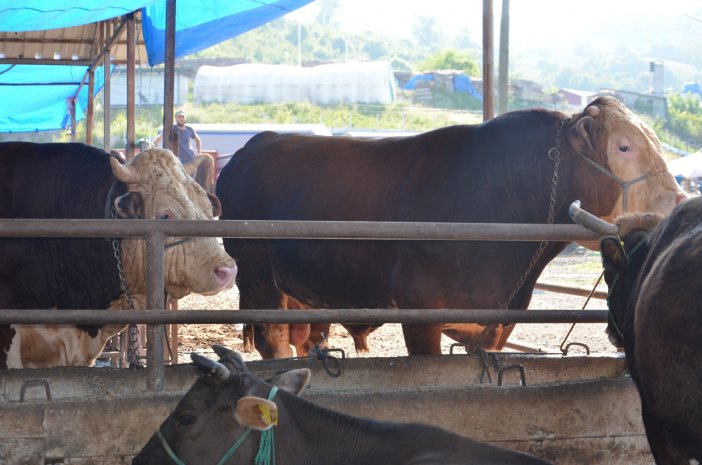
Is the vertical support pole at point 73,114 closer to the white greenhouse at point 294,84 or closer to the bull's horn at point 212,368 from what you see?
the bull's horn at point 212,368

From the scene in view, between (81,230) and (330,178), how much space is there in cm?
279

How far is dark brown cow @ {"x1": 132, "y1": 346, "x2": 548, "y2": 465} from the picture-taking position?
3322 mm

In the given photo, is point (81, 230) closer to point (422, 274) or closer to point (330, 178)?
point (422, 274)

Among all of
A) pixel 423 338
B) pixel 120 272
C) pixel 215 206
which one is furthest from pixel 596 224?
pixel 120 272

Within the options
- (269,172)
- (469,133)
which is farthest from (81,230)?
(269,172)

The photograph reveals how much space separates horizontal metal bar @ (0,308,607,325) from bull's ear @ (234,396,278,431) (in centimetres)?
84

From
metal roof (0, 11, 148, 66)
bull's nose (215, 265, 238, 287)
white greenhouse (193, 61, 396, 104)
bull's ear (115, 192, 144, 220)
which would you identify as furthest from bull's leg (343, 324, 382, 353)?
white greenhouse (193, 61, 396, 104)

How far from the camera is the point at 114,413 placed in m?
3.92

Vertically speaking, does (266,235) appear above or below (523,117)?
below

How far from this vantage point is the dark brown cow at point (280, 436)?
3.32 m

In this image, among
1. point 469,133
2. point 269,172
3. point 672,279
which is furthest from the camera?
point 269,172

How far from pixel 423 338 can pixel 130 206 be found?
1.78 m

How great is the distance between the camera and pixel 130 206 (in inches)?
206

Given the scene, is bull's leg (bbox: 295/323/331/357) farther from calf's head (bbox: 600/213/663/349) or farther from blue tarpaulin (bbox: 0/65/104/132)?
blue tarpaulin (bbox: 0/65/104/132)
